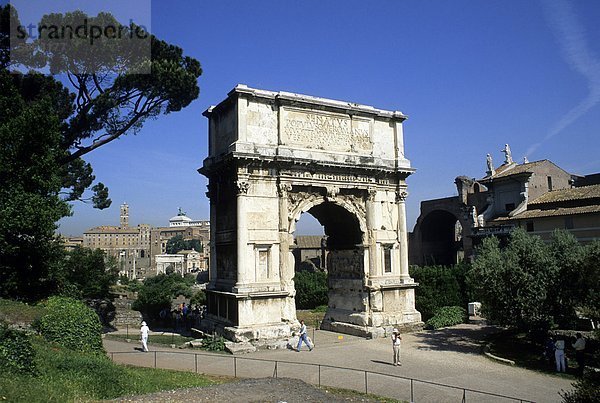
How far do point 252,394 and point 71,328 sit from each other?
7.57 m

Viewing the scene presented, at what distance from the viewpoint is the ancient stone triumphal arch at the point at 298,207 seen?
1964 cm

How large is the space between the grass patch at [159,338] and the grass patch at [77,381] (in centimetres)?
621

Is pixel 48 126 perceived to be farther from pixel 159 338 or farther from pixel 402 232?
pixel 402 232

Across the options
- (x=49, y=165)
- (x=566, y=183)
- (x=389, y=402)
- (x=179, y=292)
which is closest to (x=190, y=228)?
(x=179, y=292)

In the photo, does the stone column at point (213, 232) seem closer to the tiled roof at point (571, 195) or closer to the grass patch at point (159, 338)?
the grass patch at point (159, 338)

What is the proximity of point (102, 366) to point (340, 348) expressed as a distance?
9.89 m

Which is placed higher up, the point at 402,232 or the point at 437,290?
the point at 402,232

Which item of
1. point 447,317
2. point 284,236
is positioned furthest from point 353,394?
point 447,317

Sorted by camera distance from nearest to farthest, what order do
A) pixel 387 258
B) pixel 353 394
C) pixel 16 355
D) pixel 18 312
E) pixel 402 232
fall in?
pixel 16 355
pixel 353 394
pixel 18 312
pixel 387 258
pixel 402 232

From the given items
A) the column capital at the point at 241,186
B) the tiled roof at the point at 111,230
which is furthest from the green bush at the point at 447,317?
the tiled roof at the point at 111,230

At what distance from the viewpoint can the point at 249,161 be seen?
19703 millimetres

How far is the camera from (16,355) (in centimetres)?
1116

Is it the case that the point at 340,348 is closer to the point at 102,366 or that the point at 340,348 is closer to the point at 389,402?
the point at 389,402

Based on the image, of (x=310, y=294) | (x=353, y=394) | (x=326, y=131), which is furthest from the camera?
(x=310, y=294)
